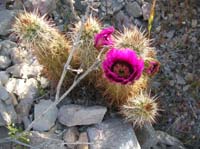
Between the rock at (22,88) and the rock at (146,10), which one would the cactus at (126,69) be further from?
the rock at (146,10)

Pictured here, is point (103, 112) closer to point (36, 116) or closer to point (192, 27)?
point (36, 116)

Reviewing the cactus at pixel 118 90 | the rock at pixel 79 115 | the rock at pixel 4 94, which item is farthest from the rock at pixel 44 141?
the cactus at pixel 118 90

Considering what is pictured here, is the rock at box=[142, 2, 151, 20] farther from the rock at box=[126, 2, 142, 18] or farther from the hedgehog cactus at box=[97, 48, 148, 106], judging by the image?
the hedgehog cactus at box=[97, 48, 148, 106]

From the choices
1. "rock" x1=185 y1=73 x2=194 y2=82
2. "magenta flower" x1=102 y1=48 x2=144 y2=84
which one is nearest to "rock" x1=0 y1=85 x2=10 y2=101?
"magenta flower" x1=102 y1=48 x2=144 y2=84

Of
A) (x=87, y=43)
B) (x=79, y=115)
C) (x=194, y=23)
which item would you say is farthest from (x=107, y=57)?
(x=194, y=23)

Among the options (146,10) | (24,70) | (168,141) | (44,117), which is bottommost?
(168,141)

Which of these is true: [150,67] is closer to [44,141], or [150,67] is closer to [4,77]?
[44,141]
